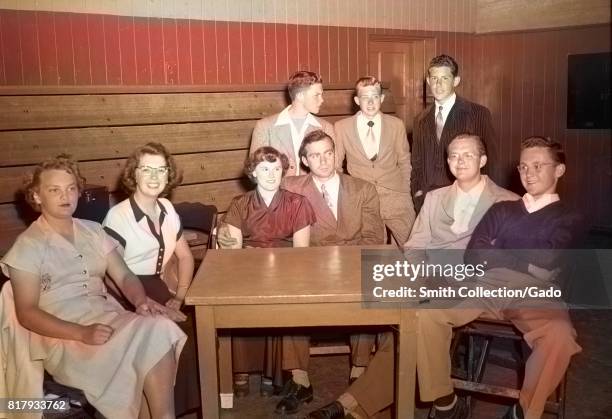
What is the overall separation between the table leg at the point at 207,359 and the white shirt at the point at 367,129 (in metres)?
2.30

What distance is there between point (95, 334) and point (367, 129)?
2.58 meters

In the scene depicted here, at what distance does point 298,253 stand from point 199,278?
1.89 feet

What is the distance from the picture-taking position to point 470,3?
8.24 meters

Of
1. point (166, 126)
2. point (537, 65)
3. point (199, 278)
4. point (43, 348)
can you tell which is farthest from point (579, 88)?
point (43, 348)

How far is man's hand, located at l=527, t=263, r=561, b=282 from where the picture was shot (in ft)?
11.1

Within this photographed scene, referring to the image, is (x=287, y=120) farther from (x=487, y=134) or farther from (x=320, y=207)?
(x=487, y=134)

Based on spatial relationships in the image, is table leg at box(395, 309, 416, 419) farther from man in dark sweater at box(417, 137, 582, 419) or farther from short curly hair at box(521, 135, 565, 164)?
short curly hair at box(521, 135, 565, 164)

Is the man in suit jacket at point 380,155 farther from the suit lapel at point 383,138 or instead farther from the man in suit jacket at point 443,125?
the man in suit jacket at point 443,125

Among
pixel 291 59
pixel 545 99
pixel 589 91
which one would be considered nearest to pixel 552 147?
pixel 291 59

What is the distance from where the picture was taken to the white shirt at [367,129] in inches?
191

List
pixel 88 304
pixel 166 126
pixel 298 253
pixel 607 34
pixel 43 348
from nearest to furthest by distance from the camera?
pixel 43 348
pixel 88 304
pixel 298 253
pixel 166 126
pixel 607 34

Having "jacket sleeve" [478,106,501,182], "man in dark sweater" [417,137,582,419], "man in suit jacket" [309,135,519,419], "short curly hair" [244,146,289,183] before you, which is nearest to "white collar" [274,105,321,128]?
"short curly hair" [244,146,289,183]

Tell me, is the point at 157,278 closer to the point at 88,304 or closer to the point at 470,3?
the point at 88,304

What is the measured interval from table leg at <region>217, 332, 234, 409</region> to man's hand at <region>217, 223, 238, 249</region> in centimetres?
51
